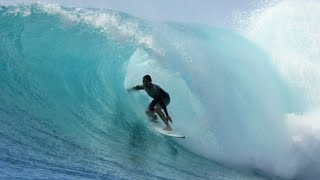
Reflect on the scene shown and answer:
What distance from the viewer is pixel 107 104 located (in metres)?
9.76

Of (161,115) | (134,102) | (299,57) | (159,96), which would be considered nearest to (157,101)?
(159,96)

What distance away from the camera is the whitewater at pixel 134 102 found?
21.3 ft

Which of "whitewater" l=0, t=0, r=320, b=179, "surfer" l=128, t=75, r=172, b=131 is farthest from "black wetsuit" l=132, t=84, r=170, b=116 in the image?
"whitewater" l=0, t=0, r=320, b=179

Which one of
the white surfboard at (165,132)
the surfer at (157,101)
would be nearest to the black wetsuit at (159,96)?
the surfer at (157,101)

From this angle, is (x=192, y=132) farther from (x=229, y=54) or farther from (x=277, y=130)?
(x=229, y=54)

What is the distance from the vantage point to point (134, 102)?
981 cm

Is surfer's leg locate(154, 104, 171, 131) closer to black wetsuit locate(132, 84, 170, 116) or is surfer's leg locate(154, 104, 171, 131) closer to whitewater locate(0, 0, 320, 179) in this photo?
black wetsuit locate(132, 84, 170, 116)

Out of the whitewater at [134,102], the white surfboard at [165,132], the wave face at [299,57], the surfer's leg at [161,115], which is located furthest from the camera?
the wave face at [299,57]

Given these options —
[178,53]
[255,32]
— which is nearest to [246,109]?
[178,53]

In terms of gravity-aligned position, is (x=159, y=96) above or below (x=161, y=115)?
above

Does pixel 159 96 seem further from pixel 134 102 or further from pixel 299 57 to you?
pixel 299 57

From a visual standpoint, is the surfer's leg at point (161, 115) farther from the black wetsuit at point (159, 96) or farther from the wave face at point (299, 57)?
the wave face at point (299, 57)

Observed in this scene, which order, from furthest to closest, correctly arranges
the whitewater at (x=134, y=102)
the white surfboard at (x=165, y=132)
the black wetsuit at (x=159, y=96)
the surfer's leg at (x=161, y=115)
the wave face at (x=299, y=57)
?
the wave face at (x=299, y=57) → the black wetsuit at (x=159, y=96) → the surfer's leg at (x=161, y=115) → the white surfboard at (x=165, y=132) → the whitewater at (x=134, y=102)

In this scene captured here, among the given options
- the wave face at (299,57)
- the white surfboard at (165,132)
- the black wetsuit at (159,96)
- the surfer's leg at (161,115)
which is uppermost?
the wave face at (299,57)
